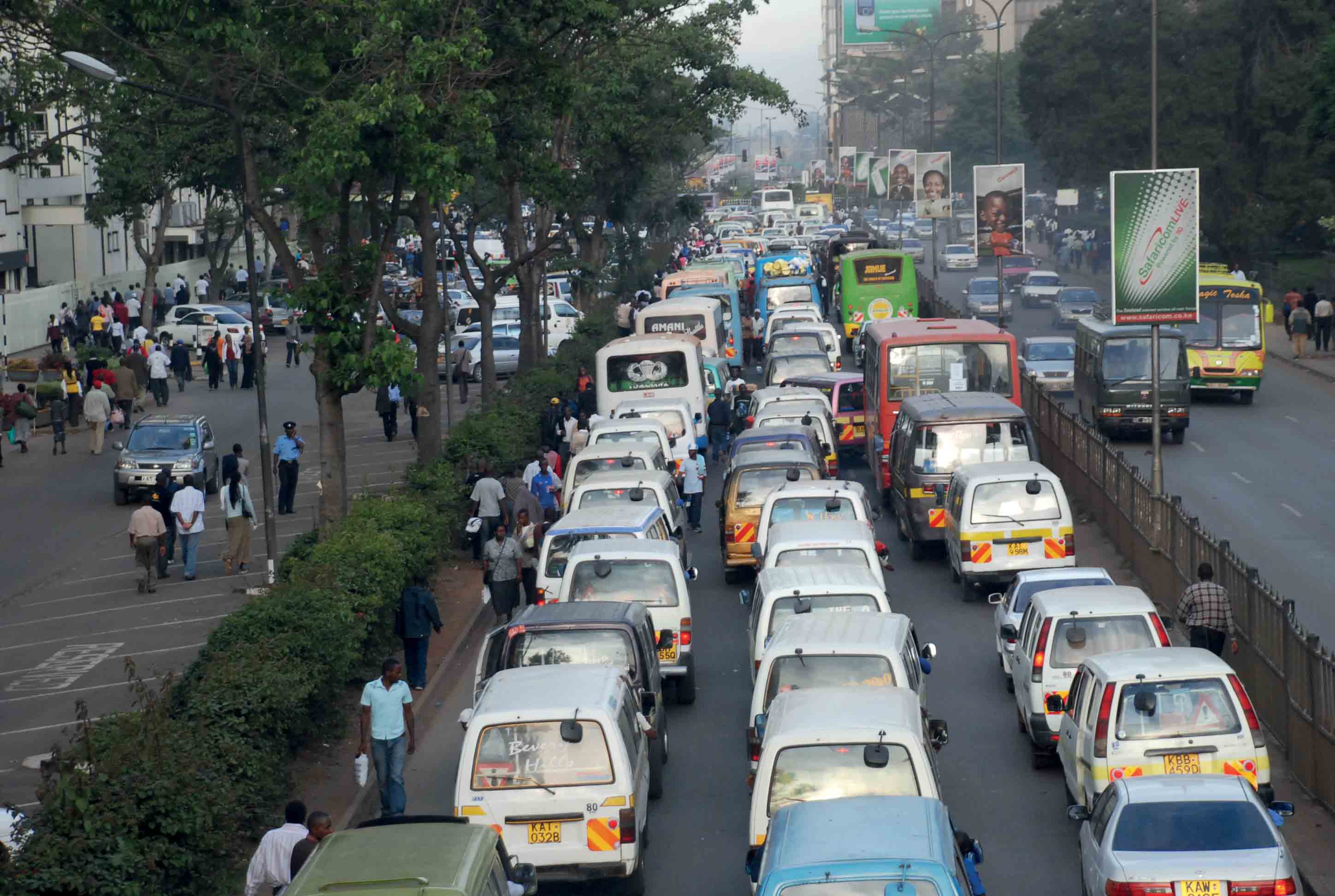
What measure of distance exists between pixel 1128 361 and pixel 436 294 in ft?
47.3

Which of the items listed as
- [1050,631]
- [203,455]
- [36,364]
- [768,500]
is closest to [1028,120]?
[36,364]

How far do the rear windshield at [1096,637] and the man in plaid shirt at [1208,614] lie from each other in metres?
1.68

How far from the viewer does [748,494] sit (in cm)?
2291

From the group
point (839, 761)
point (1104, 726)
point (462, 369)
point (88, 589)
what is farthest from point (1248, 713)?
point (462, 369)

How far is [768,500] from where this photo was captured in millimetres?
21078

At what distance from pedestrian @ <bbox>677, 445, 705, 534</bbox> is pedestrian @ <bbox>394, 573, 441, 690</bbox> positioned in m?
9.64

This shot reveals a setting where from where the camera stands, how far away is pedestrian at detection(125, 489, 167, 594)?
77.0ft

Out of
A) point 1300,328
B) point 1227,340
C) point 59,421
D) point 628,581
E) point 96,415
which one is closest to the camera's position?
point 628,581

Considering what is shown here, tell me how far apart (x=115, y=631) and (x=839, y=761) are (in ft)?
43.8

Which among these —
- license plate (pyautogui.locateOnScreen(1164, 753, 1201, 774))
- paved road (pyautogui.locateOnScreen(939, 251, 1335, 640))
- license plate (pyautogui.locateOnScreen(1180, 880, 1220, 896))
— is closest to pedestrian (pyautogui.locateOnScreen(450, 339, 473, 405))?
paved road (pyautogui.locateOnScreen(939, 251, 1335, 640))

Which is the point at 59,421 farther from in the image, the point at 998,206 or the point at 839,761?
the point at 839,761

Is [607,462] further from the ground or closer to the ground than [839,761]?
further from the ground

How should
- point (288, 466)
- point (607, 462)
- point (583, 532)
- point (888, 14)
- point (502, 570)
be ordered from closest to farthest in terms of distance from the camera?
point (583, 532) < point (502, 570) < point (607, 462) < point (288, 466) < point (888, 14)

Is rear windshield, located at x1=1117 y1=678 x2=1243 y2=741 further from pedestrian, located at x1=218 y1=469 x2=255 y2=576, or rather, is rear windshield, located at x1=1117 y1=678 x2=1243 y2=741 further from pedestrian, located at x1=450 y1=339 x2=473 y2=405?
pedestrian, located at x1=450 y1=339 x2=473 y2=405
